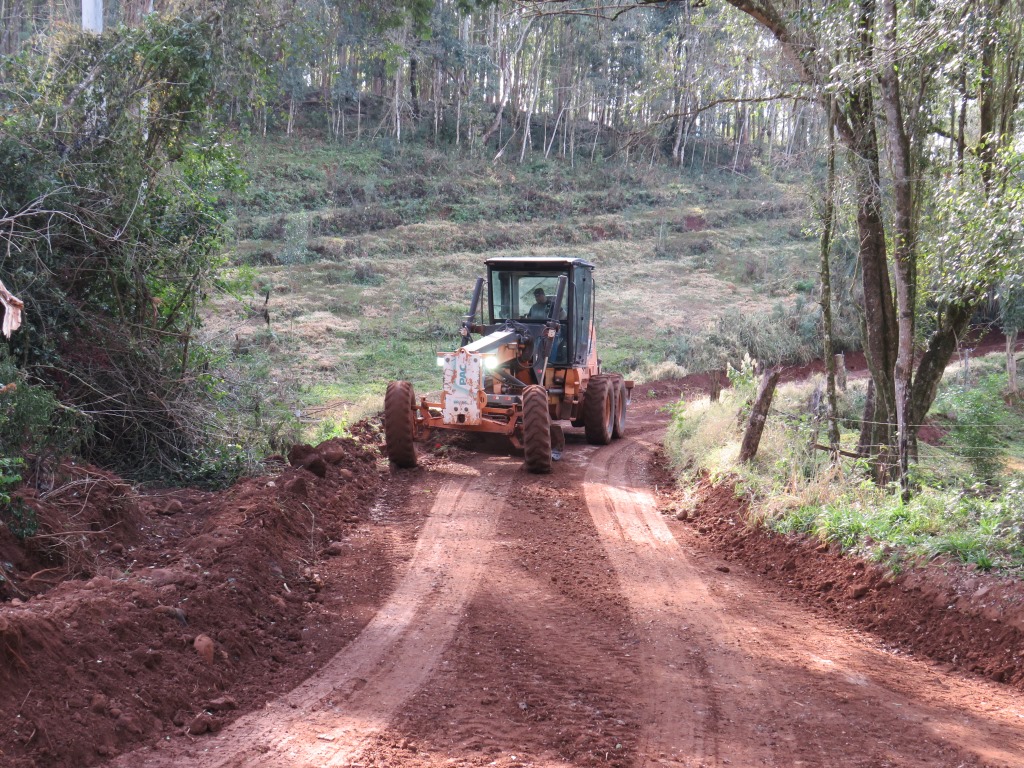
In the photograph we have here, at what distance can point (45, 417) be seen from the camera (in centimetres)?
682

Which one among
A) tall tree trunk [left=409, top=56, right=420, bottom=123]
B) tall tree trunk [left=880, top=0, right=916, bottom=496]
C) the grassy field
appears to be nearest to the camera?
tall tree trunk [left=880, top=0, right=916, bottom=496]

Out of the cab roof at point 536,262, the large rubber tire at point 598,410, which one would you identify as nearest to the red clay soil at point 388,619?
the large rubber tire at point 598,410

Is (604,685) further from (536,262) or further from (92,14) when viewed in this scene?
(92,14)

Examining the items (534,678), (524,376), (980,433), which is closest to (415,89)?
(524,376)

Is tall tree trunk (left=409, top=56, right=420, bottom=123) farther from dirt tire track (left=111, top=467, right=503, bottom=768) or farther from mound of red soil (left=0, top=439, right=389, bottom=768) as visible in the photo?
dirt tire track (left=111, top=467, right=503, bottom=768)

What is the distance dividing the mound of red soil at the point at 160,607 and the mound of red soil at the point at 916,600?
371 cm

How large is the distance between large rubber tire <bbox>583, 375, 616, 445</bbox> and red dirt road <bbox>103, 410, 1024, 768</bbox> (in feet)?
18.4

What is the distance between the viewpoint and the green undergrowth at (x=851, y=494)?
663cm

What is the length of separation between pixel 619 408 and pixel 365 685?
10.6m

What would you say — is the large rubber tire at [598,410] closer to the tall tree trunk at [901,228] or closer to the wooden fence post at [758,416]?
the wooden fence post at [758,416]

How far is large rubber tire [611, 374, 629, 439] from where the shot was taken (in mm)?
14797

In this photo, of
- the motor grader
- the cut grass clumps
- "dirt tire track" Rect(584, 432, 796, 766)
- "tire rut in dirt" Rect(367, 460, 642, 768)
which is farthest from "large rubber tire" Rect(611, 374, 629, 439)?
"tire rut in dirt" Rect(367, 460, 642, 768)

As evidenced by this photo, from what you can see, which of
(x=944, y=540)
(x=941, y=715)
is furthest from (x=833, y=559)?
(x=941, y=715)

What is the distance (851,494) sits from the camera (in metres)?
8.30
